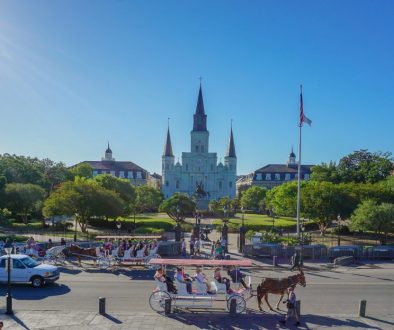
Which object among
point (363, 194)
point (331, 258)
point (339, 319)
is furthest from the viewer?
point (363, 194)

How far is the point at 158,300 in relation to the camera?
16.6 metres

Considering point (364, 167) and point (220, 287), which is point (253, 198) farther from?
point (220, 287)

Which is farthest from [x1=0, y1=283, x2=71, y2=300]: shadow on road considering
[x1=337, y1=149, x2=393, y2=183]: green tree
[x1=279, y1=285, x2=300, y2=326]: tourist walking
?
[x1=337, y1=149, x2=393, y2=183]: green tree

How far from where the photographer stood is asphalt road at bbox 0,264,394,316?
17.2 metres

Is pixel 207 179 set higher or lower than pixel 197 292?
higher

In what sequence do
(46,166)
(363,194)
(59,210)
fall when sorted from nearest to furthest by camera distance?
(59,210) < (363,194) < (46,166)

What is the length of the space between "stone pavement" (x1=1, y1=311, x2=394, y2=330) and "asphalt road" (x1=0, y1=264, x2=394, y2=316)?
794 mm

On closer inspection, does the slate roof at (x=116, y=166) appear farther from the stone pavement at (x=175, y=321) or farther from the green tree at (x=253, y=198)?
the stone pavement at (x=175, y=321)

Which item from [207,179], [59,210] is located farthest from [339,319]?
[207,179]

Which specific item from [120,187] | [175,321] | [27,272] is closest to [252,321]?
[175,321]

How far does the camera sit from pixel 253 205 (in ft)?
311

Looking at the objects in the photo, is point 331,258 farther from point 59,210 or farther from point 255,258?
point 59,210

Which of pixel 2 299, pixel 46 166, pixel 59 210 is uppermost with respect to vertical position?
pixel 46 166

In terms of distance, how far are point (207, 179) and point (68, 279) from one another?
11069 centimetres
